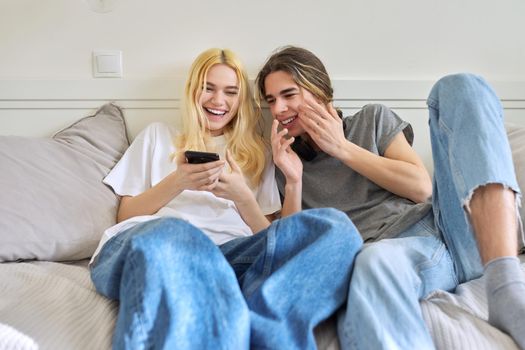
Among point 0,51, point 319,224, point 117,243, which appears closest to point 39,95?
point 0,51

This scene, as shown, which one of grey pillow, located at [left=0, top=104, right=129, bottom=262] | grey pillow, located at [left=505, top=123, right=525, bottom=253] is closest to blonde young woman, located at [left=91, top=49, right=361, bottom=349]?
grey pillow, located at [left=0, top=104, right=129, bottom=262]

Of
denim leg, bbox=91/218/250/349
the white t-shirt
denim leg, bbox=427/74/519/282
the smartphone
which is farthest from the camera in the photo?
the white t-shirt

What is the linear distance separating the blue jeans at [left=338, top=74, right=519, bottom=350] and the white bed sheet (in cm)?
3

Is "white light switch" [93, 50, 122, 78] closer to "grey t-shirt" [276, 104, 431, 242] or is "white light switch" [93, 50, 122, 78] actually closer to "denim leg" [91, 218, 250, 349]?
"grey t-shirt" [276, 104, 431, 242]

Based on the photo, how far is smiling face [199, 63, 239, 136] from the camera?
1.13m

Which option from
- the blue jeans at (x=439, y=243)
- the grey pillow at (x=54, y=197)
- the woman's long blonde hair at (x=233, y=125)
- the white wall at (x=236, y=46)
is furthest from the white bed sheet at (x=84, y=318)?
the white wall at (x=236, y=46)

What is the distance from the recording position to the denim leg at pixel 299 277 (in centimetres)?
54

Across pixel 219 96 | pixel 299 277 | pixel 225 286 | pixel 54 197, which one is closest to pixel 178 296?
pixel 225 286

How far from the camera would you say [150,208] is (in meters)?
0.97

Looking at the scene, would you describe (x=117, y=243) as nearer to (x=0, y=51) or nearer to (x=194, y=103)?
(x=194, y=103)

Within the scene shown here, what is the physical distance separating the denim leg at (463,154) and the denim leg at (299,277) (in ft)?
0.70

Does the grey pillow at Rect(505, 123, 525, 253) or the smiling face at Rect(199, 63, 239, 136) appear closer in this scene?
the grey pillow at Rect(505, 123, 525, 253)

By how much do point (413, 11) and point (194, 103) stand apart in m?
0.76

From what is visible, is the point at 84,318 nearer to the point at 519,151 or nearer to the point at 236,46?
the point at 236,46
